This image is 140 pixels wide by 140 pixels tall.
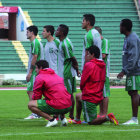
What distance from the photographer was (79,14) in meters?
34.7

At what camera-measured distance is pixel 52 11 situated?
114ft

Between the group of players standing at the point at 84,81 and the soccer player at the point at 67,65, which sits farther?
the soccer player at the point at 67,65

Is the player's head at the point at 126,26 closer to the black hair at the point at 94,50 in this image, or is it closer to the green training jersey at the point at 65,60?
the black hair at the point at 94,50

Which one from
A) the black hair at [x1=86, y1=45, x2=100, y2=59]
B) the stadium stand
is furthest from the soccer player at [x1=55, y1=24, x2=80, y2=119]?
the stadium stand

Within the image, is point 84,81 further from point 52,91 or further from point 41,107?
point 41,107

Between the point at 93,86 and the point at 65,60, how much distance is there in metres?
1.31

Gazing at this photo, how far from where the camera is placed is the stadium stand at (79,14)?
33.1 m

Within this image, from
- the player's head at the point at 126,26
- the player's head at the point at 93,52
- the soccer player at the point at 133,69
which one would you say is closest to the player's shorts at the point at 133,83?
the soccer player at the point at 133,69

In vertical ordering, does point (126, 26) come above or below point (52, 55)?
above

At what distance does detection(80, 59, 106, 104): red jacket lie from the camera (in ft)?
34.1

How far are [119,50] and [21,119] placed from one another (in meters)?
20.8

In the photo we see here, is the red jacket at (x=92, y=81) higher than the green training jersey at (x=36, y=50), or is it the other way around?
the green training jersey at (x=36, y=50)

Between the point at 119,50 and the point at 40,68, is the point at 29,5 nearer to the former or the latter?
the point at 119,50

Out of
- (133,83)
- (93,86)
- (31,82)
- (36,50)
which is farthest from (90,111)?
(36,50)
